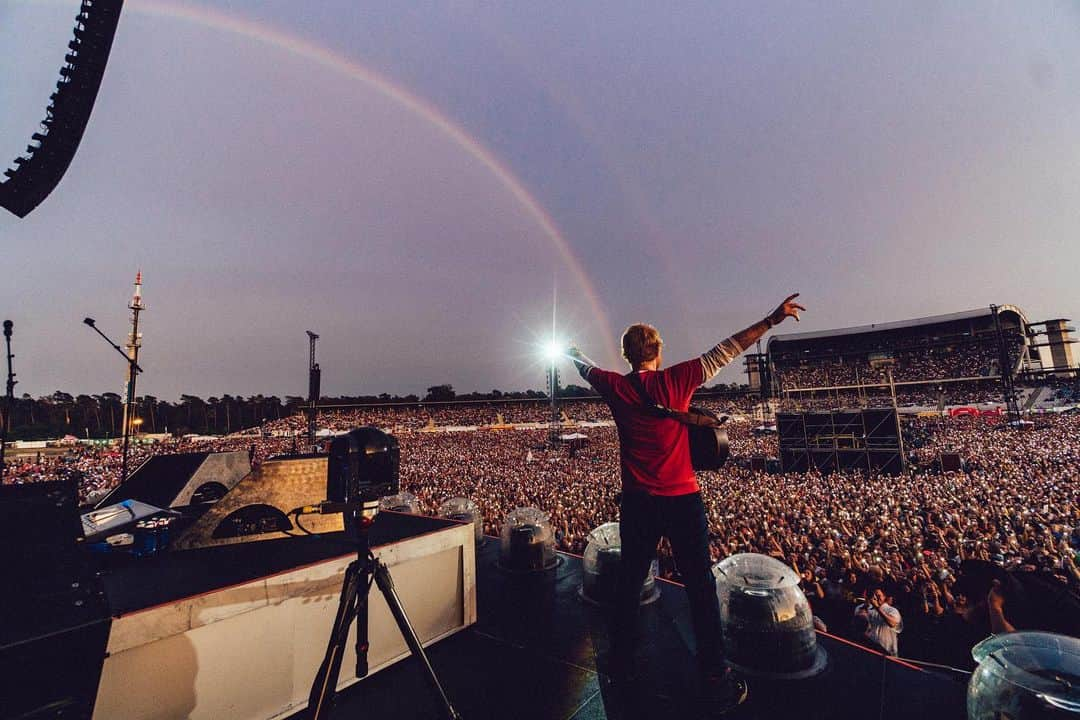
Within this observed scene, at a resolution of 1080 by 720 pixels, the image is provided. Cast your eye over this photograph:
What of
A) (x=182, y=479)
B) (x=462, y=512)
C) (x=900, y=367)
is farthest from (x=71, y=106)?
(x=900, y=367)

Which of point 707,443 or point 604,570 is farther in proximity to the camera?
point 604,570

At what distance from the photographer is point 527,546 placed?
565 centimetres

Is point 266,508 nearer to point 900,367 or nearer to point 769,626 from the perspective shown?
point 769,626

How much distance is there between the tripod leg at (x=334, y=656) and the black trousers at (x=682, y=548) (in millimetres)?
1479

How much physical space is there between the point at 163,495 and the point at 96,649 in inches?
248

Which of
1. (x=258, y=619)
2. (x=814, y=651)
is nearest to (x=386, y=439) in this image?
(x=258, y=619)

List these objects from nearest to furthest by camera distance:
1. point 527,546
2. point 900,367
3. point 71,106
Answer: point 527,546, point 71,106, point 900,367

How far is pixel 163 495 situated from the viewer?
658cm

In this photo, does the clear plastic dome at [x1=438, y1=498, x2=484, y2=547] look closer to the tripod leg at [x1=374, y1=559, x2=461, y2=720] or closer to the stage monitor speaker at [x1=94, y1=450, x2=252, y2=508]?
the stage monitor speaker at [x1=94, y1=450, x2=252, y2=508]

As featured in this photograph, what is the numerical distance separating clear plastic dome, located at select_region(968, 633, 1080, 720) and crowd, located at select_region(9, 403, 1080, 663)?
1773 millimetres

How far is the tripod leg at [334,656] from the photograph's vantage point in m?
2.06

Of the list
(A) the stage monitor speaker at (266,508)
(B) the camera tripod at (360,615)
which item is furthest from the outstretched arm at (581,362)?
(A) the stage monitor speaker at (266,508)

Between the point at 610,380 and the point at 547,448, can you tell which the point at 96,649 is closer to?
the point at 610,380

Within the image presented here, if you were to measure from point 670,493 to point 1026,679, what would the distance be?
168 cm
